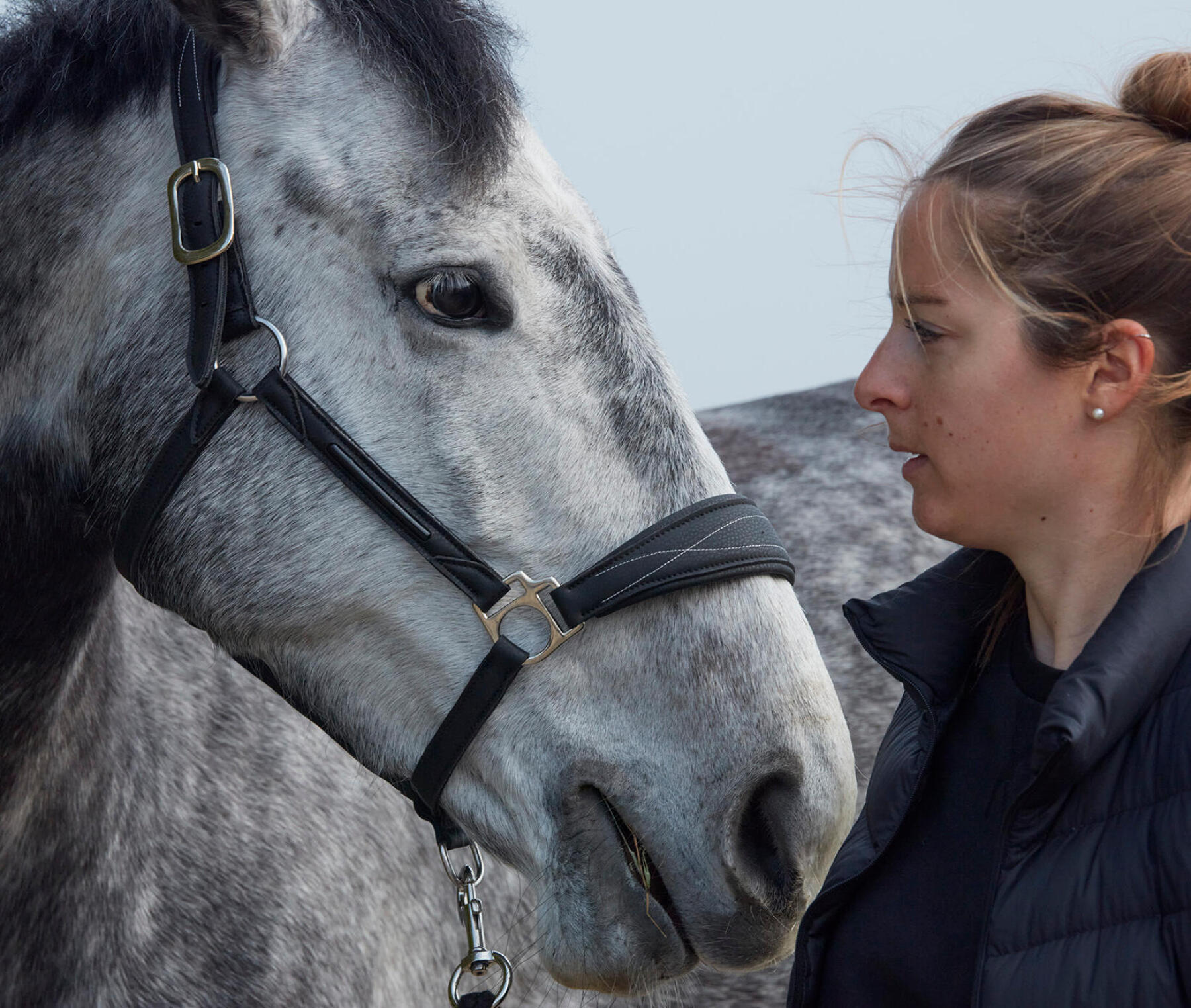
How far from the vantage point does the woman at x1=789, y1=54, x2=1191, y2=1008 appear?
104cm

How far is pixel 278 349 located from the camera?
4.69ft

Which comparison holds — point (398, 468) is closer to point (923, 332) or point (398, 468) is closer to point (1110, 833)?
point (923, 332)

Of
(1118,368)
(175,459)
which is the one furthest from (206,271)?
(1118,368)

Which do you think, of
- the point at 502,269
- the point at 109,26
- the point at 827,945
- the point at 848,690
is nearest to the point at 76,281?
the point at 109,26

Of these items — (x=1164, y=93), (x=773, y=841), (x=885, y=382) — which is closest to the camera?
(x=1164, y=93)

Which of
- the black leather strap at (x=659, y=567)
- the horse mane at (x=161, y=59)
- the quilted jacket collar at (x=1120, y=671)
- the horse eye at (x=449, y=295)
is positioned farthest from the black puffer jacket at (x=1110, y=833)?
the horse mane at (x=161, y=59)

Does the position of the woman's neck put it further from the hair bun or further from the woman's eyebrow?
the hair bun

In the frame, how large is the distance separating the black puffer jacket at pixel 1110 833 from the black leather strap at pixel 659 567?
0.44 m

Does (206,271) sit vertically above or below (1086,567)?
above

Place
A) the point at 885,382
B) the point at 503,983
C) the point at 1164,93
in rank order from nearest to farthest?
the point at 1164,93 < the point at 885,382 < the point at 503,983

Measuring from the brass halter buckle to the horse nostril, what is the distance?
0.30 meters

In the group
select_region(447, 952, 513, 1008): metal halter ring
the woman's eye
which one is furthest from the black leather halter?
the woman's eye

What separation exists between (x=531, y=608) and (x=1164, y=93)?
92cm

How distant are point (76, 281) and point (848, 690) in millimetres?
2074
